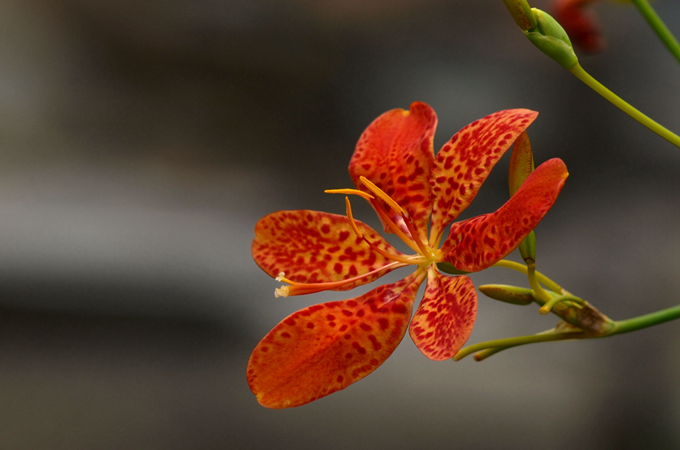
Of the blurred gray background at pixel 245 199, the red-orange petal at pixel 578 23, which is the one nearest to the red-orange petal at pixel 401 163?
the red-orange petal at pixel 578 23

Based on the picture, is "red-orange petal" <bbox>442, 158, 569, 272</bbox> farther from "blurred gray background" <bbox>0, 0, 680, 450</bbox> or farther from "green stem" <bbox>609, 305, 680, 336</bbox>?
"blurred gray background" <bbox>0, 0, 680, 450</bbox>

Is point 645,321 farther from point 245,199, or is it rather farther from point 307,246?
point 245,199

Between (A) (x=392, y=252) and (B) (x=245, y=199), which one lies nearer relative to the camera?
(A) (x=392, y=252)

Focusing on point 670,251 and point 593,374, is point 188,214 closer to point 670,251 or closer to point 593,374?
point 593,374

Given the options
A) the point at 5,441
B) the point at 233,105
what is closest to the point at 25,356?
the point at 5,441

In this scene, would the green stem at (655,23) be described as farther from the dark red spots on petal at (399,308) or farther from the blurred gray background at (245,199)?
the blurred gray background at (245,199)

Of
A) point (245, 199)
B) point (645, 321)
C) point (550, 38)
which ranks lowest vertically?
point (645, 321)

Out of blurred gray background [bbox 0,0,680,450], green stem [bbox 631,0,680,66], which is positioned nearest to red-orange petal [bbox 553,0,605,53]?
green stem [bbox 631,0,680,66]

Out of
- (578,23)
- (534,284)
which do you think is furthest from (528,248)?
(578,23)

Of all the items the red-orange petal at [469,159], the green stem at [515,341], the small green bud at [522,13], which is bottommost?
the green stem at [515,341]
